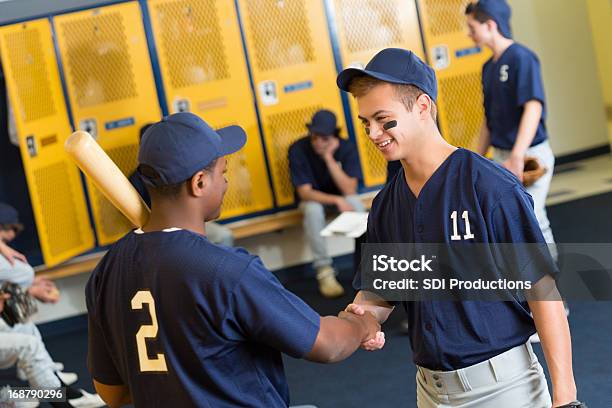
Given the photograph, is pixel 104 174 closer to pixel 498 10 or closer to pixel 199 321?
pixel 199 321

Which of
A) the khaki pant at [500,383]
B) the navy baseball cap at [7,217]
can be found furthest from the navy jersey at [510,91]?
the navy baseball cap at [7,217]

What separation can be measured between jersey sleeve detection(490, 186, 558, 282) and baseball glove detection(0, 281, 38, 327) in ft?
9.95

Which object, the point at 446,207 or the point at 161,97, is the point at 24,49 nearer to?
the point at 161,97

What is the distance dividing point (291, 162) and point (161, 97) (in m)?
1.02

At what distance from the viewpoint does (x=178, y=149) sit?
1.73 meters

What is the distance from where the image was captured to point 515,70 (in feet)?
14.0

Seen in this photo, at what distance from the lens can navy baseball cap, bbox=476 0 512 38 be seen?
4.25 m

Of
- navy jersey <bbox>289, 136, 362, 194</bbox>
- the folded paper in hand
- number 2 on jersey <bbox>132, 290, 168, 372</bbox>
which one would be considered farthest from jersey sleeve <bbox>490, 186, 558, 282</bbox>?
navy jersey <bbox>289, 136, 362, 194</bbox>

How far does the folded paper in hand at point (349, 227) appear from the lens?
462 centimetres

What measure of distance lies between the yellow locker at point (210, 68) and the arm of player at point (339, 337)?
4.25 metres

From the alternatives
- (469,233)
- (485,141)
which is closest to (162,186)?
(469,233)

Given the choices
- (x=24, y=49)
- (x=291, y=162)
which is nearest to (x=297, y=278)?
(x=291, y=162)

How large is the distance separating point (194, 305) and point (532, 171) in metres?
2.76

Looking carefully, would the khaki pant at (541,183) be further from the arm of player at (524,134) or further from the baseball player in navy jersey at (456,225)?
the baseball player in navy jersey at (456,225)
